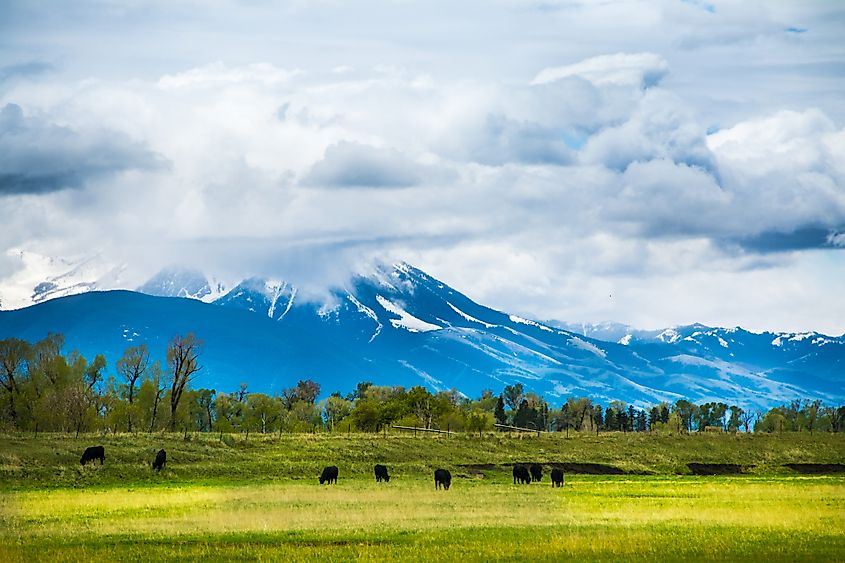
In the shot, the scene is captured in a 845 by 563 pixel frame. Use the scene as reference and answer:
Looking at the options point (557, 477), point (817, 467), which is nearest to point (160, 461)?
point (557, 477)

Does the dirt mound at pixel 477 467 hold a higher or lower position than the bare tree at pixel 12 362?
lower

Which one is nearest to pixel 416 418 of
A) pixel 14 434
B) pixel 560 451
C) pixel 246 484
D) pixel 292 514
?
pixel 560 451

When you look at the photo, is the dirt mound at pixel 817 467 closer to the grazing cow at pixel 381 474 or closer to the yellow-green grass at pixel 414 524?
the yellow-green grass at pixel 414 524

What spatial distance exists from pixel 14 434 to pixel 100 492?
3141 cm

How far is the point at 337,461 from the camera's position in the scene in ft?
303

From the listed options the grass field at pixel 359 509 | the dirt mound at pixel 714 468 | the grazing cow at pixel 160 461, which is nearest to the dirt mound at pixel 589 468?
the grass field at pixel 359 509

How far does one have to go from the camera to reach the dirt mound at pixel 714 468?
11028cm

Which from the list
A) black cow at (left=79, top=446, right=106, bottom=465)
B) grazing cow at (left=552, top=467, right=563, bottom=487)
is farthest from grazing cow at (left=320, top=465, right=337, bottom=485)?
black cow at (left=79, top=446, right=106, bottom=465)

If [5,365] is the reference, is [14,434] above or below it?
below

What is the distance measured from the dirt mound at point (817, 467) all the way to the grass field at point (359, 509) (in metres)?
10.2

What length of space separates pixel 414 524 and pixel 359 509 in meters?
7.80

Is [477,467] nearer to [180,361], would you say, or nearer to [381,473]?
[381,473]

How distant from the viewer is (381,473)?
7644cm

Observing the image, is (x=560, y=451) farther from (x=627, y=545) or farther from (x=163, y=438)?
(x=627, y=545)
